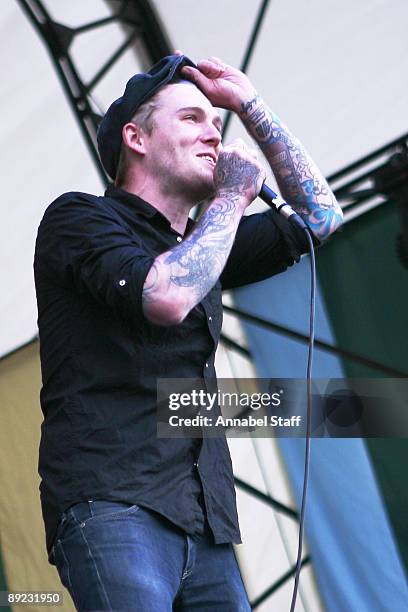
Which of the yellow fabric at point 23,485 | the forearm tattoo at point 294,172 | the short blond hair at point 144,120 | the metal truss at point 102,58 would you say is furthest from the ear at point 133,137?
the yellow fabric at point 23,485

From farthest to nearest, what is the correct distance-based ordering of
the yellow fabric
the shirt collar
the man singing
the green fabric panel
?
the yellow fabric < the green fabric panel < the shirt collar < the man singing

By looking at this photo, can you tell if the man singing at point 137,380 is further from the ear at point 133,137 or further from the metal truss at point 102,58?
the metal truss at point 102,58

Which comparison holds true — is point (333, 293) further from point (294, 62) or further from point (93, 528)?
point (93, 528)

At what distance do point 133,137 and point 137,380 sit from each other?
1.98 ft

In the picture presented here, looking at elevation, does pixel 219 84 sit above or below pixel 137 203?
above

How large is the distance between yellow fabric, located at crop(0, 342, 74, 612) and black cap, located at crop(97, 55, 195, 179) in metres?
1.98

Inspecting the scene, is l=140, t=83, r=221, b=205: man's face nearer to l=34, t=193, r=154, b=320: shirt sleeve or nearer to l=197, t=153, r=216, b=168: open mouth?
l=197, t=153, r=216, b=168: open mouth

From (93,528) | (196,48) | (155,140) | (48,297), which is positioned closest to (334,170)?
(196,48)

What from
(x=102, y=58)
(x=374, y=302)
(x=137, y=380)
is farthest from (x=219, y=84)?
(x=102, y=58)

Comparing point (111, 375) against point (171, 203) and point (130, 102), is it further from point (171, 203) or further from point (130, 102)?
point (130, 102)

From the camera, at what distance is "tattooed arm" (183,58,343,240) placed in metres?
2.08

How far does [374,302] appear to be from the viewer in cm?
366

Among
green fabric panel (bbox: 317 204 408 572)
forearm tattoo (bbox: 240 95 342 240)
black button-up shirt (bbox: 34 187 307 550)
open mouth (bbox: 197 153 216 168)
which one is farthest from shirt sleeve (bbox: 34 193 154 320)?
green fabric panel (bbox: 317 204 408 572)

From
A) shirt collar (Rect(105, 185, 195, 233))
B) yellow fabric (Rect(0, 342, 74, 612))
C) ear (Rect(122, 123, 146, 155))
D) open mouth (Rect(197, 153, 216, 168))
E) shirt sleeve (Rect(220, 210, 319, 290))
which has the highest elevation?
ear (Rect(122, 123, 146, 155))
